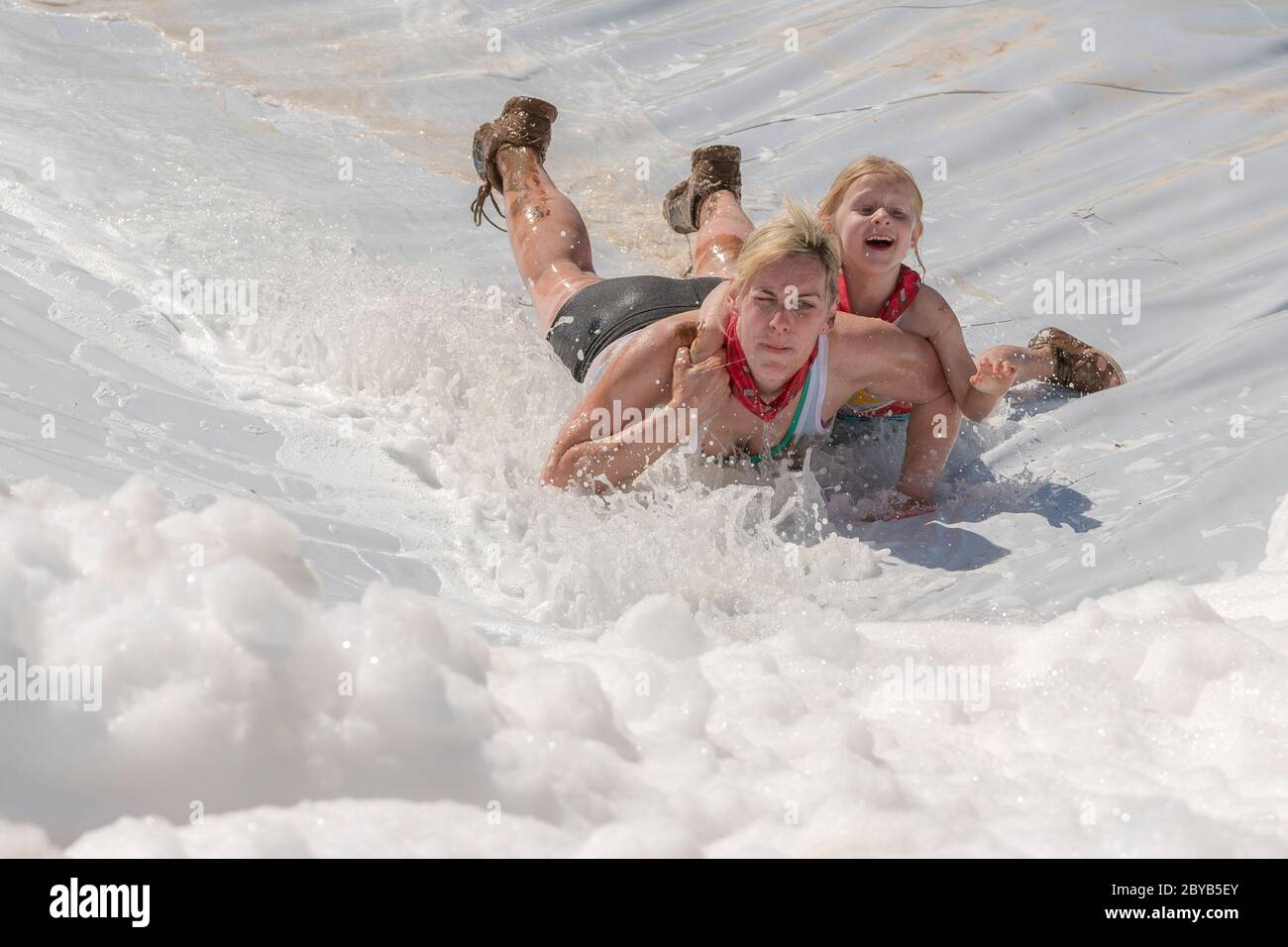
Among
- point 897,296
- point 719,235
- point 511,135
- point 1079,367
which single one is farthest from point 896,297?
point 511,135

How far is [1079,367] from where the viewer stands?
11.3 feet

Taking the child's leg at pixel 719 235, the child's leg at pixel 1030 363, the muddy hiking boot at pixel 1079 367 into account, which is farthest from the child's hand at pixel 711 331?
the muddy hiking boot at pixel 1079 367

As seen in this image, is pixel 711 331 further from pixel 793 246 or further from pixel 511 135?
pixel 511 135

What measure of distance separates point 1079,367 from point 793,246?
114 centimetres

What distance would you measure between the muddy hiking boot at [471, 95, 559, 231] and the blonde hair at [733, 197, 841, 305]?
144cm

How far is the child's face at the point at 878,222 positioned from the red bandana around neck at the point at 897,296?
6 cm

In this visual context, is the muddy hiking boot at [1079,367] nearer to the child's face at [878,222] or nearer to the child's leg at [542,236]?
the child's face at [878,222]

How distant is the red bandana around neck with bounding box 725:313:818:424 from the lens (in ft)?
9.34

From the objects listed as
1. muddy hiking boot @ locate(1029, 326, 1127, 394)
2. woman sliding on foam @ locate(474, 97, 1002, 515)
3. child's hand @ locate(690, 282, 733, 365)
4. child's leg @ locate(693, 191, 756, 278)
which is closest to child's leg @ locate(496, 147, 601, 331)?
woman sliding on foam @ locate(474, 97, 1002, 515)

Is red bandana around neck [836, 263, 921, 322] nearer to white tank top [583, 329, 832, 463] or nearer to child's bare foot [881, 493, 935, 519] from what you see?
white tank top [583, 329, 832, 463]

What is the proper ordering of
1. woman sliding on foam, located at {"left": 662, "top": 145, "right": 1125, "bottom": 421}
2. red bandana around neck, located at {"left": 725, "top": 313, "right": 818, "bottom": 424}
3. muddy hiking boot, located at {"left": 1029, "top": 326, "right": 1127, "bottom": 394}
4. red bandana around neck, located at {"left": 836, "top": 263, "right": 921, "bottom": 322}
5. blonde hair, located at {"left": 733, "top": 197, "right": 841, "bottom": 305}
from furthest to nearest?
muddy hiking boot, located at {"left": 1029, "top": 326, "right": 1127, "bottom": 394} < red bandana around neck, located at {"left": 836, "top": 263, "right": 921, "bottom": 322} < woman sliding on foam, located at {"left": 662, "top": 145, "right": 1125, "bottom": 421} < red bandana around neck, located at {"left": 725, "top": 313, "right": 818, "bottom": 424} < blonde hair, located at {"left": 733, "top": 197, "right": 841, "bottom": 305}

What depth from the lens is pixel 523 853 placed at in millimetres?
1230

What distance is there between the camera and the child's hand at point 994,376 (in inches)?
113

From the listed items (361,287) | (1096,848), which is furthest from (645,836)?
(361,287)
